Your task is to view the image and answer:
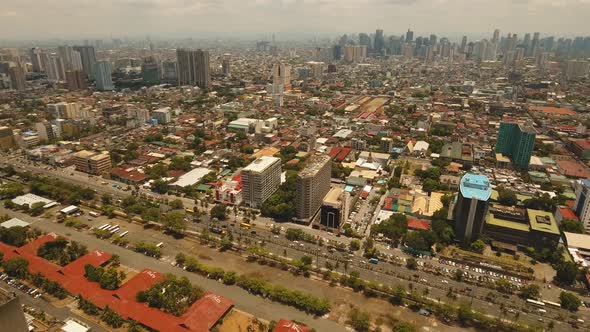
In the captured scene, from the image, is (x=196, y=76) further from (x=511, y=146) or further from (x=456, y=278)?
(x=456, y=278)

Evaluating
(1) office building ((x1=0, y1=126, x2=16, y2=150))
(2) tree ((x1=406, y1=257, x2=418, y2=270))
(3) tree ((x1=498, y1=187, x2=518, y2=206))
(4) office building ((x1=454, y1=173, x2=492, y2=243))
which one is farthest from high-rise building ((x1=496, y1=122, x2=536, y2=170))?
(1) office building ((x1=0, y1=126, x2=16, y2=150))

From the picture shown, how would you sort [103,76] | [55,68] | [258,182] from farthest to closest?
[55,68] → [103,76] → [258,182]

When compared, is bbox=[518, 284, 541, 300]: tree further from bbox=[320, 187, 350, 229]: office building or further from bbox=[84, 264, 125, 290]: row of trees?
bbox=[84, 264, 125, 290]: row of trees

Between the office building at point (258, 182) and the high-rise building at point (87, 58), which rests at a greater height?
the high-rise building at point (87, 58)

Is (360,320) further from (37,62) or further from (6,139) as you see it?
(37,62)

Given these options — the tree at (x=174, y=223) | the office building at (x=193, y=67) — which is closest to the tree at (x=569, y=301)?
the tree at (x=174, y=223)

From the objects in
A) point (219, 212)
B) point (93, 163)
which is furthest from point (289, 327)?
point (93, 163)

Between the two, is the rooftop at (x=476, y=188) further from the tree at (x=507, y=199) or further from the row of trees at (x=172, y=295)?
the row of trees at (x=172, y=295)
